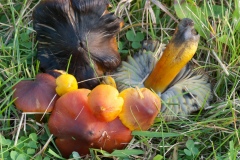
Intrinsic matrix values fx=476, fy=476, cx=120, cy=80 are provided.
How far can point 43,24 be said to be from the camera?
8.58ft

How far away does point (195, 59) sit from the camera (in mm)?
2879

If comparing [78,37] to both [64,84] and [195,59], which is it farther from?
[195,59]

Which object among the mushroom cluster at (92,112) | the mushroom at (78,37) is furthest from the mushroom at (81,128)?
the mushroom at (78,37)

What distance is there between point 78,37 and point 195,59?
2.56 ft

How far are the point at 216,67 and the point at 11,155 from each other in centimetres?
128

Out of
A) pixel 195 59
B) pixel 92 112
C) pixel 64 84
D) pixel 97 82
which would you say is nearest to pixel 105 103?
pixel 92 112

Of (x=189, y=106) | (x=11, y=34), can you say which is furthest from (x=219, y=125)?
(x=11, y=34)

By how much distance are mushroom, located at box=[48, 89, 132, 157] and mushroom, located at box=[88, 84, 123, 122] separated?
4cm

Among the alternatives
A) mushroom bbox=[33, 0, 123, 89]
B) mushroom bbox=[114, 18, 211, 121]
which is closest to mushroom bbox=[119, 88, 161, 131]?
mushroom bbox=[114, 18, 211, 121]

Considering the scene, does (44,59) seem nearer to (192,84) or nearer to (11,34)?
(11,34)

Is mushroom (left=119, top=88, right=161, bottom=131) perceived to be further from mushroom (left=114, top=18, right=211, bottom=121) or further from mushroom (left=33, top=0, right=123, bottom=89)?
mushroom (left=33, top=0, right=123, bottom=89)

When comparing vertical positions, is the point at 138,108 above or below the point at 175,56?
below

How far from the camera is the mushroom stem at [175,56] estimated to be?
92.5 inches

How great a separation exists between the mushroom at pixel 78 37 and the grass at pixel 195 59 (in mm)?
154
